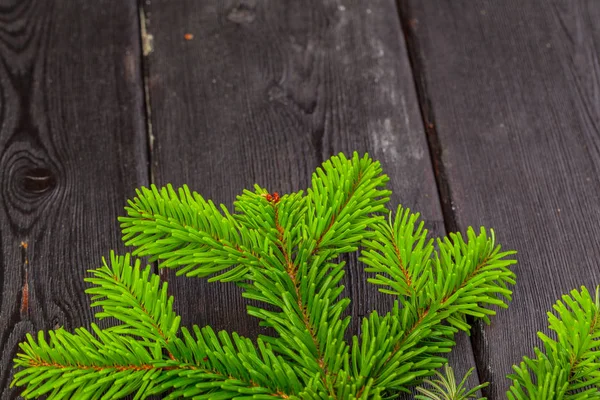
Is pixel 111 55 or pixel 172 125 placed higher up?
pixel 111 55

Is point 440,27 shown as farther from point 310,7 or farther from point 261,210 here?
point 261,210

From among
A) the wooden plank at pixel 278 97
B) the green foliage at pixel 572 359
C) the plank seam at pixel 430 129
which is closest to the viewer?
the green foliage at pixel 572 359

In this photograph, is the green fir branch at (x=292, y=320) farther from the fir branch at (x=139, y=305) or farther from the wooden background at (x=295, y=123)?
the wooden background at (x=295, y=123)

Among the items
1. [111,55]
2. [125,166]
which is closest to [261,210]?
[125,166]

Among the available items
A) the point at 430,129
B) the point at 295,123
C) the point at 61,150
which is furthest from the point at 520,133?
the point at 61,150

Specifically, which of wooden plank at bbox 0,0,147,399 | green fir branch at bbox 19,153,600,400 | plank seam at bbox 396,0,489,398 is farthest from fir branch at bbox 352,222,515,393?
wooden plank at bbox 0,0,147,399

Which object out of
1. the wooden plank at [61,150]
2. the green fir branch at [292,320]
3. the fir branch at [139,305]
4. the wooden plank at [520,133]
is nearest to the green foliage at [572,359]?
the green fir branch at [292,320]

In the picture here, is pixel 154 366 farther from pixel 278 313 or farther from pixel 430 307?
pixel 430 307
